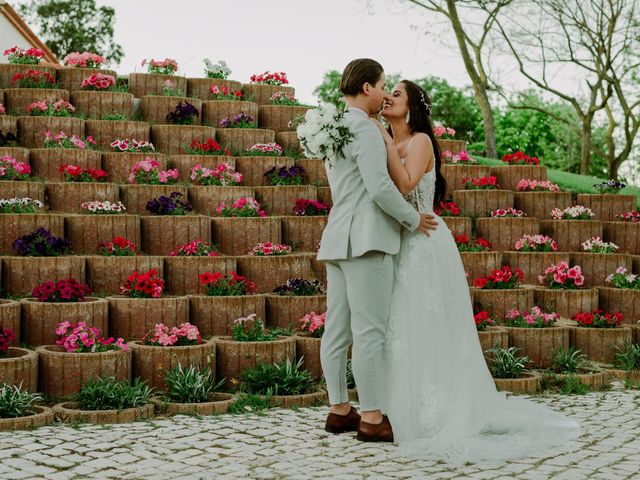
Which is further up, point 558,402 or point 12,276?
point 12,276

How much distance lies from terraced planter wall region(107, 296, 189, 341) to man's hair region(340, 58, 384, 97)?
10.8ft

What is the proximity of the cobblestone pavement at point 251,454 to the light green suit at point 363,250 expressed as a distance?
1.69 ft

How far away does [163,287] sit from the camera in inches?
352

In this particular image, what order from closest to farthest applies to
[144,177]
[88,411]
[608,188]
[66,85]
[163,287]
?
[88,411]
[163,287]
[144,177]
[608,188]
[66,85]

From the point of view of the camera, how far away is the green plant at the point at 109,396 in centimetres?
675

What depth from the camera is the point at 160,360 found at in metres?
7.52

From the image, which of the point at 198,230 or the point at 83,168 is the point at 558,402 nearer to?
the point at 198,230

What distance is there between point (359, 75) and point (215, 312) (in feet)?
11.4

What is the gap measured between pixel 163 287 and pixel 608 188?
7.12m

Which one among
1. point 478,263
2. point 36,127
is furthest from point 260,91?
point 478,263

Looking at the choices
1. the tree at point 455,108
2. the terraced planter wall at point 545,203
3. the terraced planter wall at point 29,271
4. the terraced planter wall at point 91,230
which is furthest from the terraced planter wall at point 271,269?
the tree at point 455,108

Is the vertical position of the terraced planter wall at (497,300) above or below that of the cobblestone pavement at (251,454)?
above

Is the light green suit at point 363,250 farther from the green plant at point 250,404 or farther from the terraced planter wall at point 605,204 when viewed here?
the terraced planter wall at point 605,204

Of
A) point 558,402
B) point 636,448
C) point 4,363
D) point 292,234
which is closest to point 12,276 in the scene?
point 4,363
